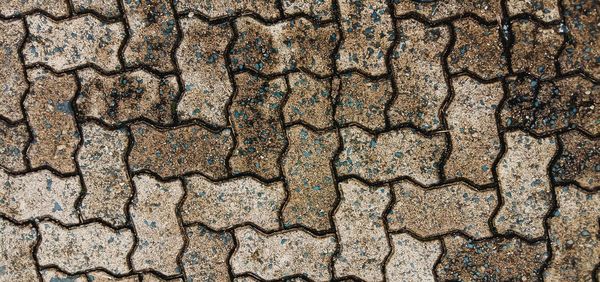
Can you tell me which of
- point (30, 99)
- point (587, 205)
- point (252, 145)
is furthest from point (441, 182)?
point (30, 99)

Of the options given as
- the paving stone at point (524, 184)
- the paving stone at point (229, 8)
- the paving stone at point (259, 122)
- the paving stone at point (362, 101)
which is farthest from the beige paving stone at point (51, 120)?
the paving stone at point (524, 184)

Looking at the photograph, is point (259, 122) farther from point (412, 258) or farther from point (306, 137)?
point (412, 258)

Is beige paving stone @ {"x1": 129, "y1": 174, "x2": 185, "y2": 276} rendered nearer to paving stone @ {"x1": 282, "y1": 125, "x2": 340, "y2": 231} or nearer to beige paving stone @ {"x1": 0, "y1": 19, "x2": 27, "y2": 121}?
paving stone @ {"x1": 282, "y1": 125, "x2": 340, "y2": 231}

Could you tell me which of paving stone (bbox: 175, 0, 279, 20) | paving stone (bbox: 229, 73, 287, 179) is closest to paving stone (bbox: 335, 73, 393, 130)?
paving stone (bbox: 229, 73, 287, 179)

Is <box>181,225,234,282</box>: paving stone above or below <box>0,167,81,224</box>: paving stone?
below

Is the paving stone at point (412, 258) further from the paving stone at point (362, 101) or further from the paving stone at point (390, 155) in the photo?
the paving stone at point (362, 101)

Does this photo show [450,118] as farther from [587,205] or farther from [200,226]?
[200,226]

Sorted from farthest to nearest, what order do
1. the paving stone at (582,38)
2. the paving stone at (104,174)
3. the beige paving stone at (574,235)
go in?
the paving stone at (104,174) → the beige paving stone at (574,235) → the paving stone at (582,38)
